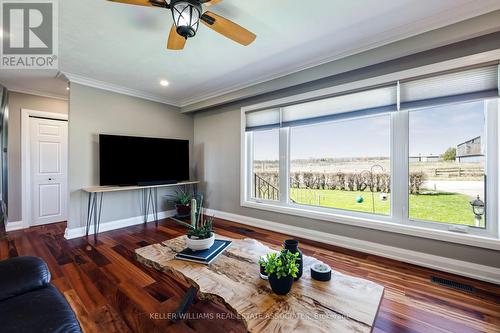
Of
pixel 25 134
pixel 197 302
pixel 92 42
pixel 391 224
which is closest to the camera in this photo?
pixel 197 302

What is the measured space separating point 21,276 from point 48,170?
12.5 ft

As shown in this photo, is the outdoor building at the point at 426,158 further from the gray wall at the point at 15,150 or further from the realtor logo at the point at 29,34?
the gray wall at the point at 15,150

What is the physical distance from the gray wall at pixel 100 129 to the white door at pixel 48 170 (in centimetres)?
123

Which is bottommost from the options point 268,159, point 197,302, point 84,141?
point 197,302

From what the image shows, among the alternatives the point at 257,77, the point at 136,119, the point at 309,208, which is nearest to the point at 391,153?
the point at 309,208

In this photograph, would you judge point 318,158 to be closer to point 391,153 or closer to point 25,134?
point 391,153

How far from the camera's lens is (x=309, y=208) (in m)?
3.38

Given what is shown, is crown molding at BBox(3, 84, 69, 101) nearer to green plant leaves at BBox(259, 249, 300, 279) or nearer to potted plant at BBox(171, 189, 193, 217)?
potted plant at BBox(171, 189, 193, 217)

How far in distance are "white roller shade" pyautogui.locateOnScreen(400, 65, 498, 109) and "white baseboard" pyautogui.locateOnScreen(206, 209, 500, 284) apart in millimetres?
1644

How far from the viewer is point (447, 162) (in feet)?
7.96

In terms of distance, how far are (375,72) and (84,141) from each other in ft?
14.1

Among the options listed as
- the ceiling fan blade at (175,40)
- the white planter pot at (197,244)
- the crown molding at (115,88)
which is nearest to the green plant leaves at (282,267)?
the white planter pot at (197,244)

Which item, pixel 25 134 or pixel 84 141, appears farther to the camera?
pixel 25 134

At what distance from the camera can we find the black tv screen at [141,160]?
356 centimetres
